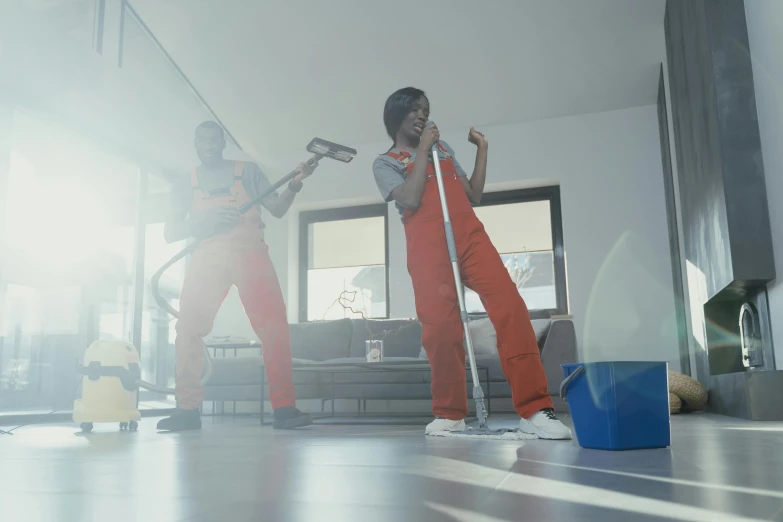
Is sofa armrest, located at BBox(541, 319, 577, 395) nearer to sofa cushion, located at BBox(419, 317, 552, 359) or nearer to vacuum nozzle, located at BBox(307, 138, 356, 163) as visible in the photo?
sofa cushion, located at BBox(419, 317, 552, 359)

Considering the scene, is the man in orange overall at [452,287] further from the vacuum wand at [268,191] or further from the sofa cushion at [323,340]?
the sofa cushion at [323,340]

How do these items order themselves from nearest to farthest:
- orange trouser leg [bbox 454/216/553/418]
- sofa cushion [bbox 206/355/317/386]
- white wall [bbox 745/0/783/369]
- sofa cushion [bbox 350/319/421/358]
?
orange trouser leg [bbox 454/216/553/418] → white wall [bbox 745/0/783/369] → sofa cushion [bbox 206/355/317/386] → sofa cushion [bbox 350/319/421/358]

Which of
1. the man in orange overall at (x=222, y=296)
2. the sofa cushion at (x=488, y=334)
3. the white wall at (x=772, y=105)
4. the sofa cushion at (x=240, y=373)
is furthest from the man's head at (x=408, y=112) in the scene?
the sofa cushion at (x=240, y=373)

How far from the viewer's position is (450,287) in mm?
2291

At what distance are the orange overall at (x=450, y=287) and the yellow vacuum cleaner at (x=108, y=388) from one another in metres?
1.51

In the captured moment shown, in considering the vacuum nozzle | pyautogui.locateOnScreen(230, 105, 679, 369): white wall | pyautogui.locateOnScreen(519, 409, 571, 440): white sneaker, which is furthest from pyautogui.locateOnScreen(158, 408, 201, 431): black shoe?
pyautogui.locateOnScreen(230, 105, 679, 369): white wall

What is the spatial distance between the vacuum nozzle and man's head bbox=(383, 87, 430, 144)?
0.42m

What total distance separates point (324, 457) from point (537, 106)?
4.72 metres

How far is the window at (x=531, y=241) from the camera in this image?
19.5 ft

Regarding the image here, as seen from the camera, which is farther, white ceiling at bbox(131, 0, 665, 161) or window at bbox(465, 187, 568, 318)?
window at bbox(465, 187, 568, 318)

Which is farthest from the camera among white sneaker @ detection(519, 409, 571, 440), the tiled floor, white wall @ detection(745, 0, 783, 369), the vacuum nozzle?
the vacuum nozzle

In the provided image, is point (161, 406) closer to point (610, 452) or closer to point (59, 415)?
point (59, 415)

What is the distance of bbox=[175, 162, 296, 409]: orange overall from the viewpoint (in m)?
2.84

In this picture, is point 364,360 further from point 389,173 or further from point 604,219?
point 389,173
